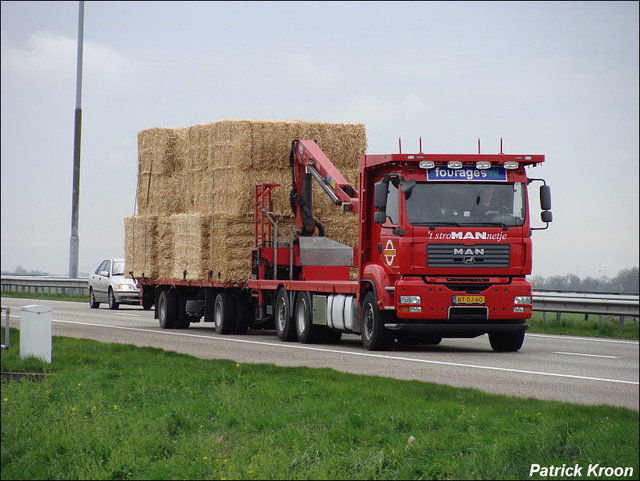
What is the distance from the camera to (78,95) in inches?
1622

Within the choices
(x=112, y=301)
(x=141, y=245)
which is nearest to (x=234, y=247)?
(x=141, y=245)

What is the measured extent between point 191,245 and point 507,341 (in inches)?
311

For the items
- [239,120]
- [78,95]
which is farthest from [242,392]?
[78,95]

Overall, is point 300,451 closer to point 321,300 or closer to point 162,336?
point 321,300

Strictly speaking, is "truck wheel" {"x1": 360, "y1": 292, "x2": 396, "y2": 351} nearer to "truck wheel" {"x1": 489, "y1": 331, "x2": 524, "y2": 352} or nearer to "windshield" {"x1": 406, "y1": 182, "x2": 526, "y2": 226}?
"windshield" {"x1": 406, "y1": 182, "x2": 526, "y2": 226}

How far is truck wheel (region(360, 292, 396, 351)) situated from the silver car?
1868cm

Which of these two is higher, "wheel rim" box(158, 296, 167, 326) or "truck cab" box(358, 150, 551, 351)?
"truck cab" box(358, 150, 551, 351)

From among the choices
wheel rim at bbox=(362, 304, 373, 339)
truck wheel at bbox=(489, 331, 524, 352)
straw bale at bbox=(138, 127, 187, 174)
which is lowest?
A: truck wheel at bbox=(489, 331, 524, 352)

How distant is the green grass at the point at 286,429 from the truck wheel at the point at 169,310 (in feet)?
41.1

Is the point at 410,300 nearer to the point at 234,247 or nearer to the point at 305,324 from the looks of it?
the point at 305,324

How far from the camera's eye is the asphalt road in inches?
468

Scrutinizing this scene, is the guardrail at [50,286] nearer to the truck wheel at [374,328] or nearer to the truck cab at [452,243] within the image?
the truck wheel at [374,328]

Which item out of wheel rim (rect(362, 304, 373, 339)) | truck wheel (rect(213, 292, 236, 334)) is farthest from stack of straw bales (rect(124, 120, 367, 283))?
wheel rim (rect(362, 304, 373, 339))

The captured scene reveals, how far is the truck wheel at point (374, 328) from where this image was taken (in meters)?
16.7
